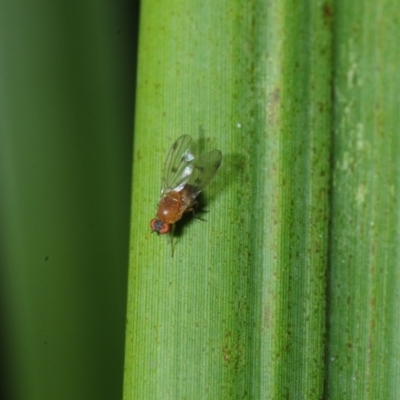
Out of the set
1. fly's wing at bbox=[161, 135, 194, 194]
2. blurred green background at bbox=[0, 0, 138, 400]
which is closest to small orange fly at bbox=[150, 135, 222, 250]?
fly's wing at bbox=[161, 135, 194, 194]

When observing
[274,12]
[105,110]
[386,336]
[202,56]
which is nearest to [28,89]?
[105,110]

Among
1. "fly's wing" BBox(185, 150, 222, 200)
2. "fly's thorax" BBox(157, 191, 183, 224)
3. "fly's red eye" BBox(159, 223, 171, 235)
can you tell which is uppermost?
"fly's wing" BBox(185, 150, 222, 200)

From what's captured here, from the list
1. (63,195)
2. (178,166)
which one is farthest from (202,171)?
(63,195)

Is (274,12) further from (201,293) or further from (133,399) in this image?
(133,399)

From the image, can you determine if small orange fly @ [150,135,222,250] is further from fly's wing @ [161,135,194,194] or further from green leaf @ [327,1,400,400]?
green leaf @ [327,1,400,400]

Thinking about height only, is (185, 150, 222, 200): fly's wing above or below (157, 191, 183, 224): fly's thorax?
above

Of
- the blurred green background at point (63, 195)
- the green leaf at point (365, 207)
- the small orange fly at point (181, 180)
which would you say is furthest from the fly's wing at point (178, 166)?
the green leaf at point (365, 207)
